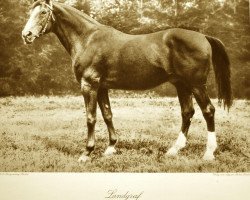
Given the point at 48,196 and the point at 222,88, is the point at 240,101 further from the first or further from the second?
the point at 48,196

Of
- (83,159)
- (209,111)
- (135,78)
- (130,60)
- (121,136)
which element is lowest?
(83,159)

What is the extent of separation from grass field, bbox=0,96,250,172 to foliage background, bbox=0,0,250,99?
13 centimetres

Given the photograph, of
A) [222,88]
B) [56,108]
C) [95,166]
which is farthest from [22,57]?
[222,88]

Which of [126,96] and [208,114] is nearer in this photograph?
[208,114]

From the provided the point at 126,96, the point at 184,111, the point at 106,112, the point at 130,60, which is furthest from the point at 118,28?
the point at 184,111

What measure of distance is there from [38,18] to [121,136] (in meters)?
1.19

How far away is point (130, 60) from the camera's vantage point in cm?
382

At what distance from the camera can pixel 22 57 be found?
3980 mm

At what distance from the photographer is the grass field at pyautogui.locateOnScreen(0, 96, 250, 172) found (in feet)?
12.5

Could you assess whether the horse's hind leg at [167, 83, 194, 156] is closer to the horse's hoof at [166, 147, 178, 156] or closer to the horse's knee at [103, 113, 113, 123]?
the horse's hoof at [166, 147, 178, 156]

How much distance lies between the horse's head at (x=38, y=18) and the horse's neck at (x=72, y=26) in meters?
0.09

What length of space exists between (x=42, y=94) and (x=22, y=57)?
0.36 m

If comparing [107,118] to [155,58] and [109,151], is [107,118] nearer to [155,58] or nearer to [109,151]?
[109,151]

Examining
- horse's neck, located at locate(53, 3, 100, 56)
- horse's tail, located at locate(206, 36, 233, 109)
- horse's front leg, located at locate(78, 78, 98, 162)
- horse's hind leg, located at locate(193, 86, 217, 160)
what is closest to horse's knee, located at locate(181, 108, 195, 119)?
horse's hind leg, located at locate(193, 86, 217, 160)
